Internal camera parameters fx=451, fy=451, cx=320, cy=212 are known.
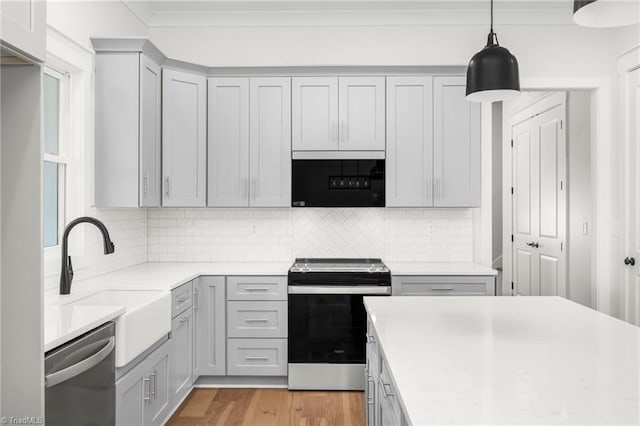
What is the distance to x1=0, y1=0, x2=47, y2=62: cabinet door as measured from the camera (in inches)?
45.4

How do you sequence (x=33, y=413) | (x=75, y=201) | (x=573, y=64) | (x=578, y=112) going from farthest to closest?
(x=578, y=112)
(x=573, y=64)
(x=75, y=201)
(x=33, y=413)

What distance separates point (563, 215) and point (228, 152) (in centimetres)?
321

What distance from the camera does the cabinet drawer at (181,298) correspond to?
2873 mm

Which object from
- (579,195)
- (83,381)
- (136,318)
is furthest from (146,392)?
(579,195)

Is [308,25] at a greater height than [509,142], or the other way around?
[308,25]

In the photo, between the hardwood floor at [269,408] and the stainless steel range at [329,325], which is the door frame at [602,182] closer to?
the stainless steel range at [329,325]

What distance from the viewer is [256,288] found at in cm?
343

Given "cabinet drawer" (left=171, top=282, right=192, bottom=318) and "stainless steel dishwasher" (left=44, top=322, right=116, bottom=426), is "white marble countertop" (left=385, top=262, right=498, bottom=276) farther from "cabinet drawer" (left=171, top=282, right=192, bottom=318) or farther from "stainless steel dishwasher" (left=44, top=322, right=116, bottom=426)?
"stainless steel dishwasher" (left=44, top=322, right=116, bottom=426)

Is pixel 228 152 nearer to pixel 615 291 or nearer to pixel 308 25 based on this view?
pixel 308 25

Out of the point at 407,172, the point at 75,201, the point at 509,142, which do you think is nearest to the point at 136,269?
the point at 75,201

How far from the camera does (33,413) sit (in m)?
1.30

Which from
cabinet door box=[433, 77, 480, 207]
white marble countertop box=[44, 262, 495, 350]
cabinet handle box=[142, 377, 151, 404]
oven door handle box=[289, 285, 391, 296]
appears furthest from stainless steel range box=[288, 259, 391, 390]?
cabinet handle box=[142, 377, 151, 404]

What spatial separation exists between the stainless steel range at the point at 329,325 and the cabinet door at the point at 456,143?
36.1 inches

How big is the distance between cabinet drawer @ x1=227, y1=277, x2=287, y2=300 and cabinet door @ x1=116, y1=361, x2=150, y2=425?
1075 mm
